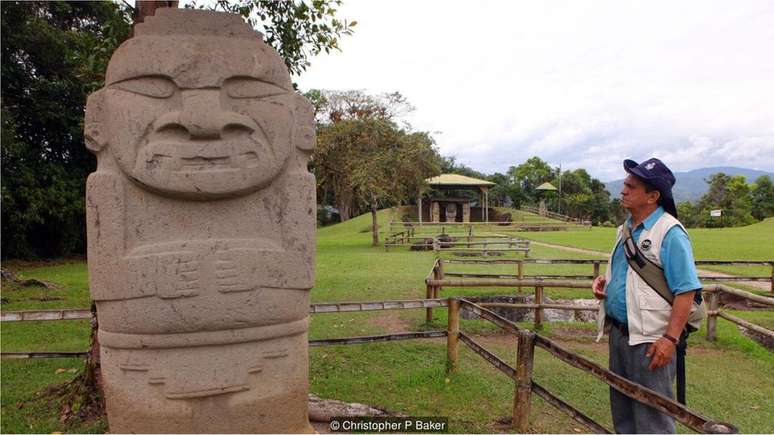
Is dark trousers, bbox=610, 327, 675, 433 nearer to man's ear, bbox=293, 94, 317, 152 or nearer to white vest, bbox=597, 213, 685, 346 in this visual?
white vest, bbox=597, 213, 685, 346

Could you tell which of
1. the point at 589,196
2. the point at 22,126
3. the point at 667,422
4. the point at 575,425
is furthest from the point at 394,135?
the point at 589,196

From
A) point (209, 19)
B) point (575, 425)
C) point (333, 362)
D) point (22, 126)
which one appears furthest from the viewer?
point (22, 126)

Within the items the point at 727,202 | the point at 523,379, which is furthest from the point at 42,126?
the point at 727,202

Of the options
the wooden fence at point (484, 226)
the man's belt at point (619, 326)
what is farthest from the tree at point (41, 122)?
the wooden fence at point (484, 226)

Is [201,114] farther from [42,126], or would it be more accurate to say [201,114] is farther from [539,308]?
[42,126]

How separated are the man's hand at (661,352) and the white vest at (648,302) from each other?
55 millimetres

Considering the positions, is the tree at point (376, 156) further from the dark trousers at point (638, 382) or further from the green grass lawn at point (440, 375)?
the dark trousers at point (638, 382)

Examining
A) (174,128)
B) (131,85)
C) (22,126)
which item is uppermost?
(22,126)

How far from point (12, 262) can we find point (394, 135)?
14.1 m

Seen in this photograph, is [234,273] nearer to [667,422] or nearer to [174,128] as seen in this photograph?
[174,128]

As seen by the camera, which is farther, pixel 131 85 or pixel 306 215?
pixel 306 215

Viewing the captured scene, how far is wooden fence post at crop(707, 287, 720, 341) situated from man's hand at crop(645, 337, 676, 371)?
4.54m

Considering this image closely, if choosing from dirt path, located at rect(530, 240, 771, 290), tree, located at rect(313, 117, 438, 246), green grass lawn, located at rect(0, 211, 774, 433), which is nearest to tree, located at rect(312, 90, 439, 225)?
tree, located at rect(313, 117, 438, 246)

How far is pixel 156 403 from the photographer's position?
2818 millimetres
